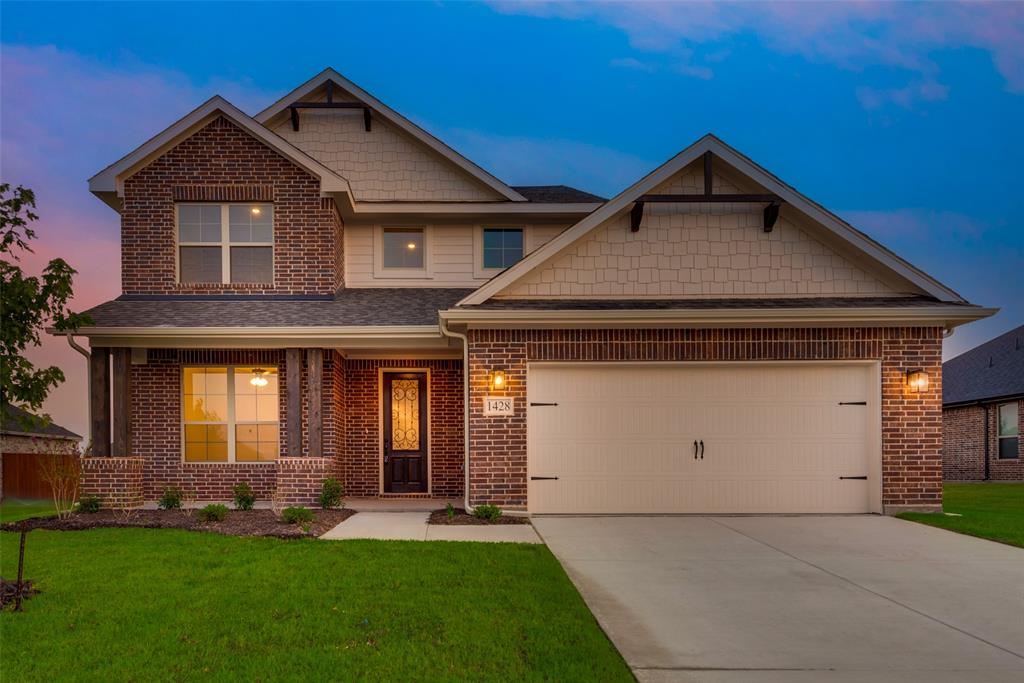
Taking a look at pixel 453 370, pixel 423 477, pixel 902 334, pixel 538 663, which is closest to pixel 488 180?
pixel 453 370

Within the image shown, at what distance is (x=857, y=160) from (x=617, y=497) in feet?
473

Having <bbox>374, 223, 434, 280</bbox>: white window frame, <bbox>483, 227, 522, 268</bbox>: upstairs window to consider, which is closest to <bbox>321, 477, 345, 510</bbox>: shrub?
<bbox>374, 223, 434, 280</bbox>: white window frame

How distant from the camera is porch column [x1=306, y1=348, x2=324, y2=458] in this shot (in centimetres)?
1098

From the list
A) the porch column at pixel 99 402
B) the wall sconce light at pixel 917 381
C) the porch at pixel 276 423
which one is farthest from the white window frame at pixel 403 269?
the wall sconce light at pixel 917 381

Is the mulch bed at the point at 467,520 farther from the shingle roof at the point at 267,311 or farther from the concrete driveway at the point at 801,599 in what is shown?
the shingle roof at the point at 267,311

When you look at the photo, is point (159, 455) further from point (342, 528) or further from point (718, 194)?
point (718, 194)

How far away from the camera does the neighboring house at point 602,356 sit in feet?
33.6

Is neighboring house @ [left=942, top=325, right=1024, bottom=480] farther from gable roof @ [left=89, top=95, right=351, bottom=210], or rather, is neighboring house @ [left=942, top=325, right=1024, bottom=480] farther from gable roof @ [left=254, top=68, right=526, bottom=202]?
gable roof @ [left=89, top=95, right=351, bottom=210]

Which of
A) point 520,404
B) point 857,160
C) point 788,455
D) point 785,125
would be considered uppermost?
point 785,125

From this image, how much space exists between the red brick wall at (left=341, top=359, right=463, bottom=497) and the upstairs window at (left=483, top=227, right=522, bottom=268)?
2594 millimetres

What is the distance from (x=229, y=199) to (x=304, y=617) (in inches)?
371

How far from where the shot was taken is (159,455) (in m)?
11.7

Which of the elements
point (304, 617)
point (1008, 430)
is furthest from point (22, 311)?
point (1008, 430)

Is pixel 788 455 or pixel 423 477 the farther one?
pixel 423 477
